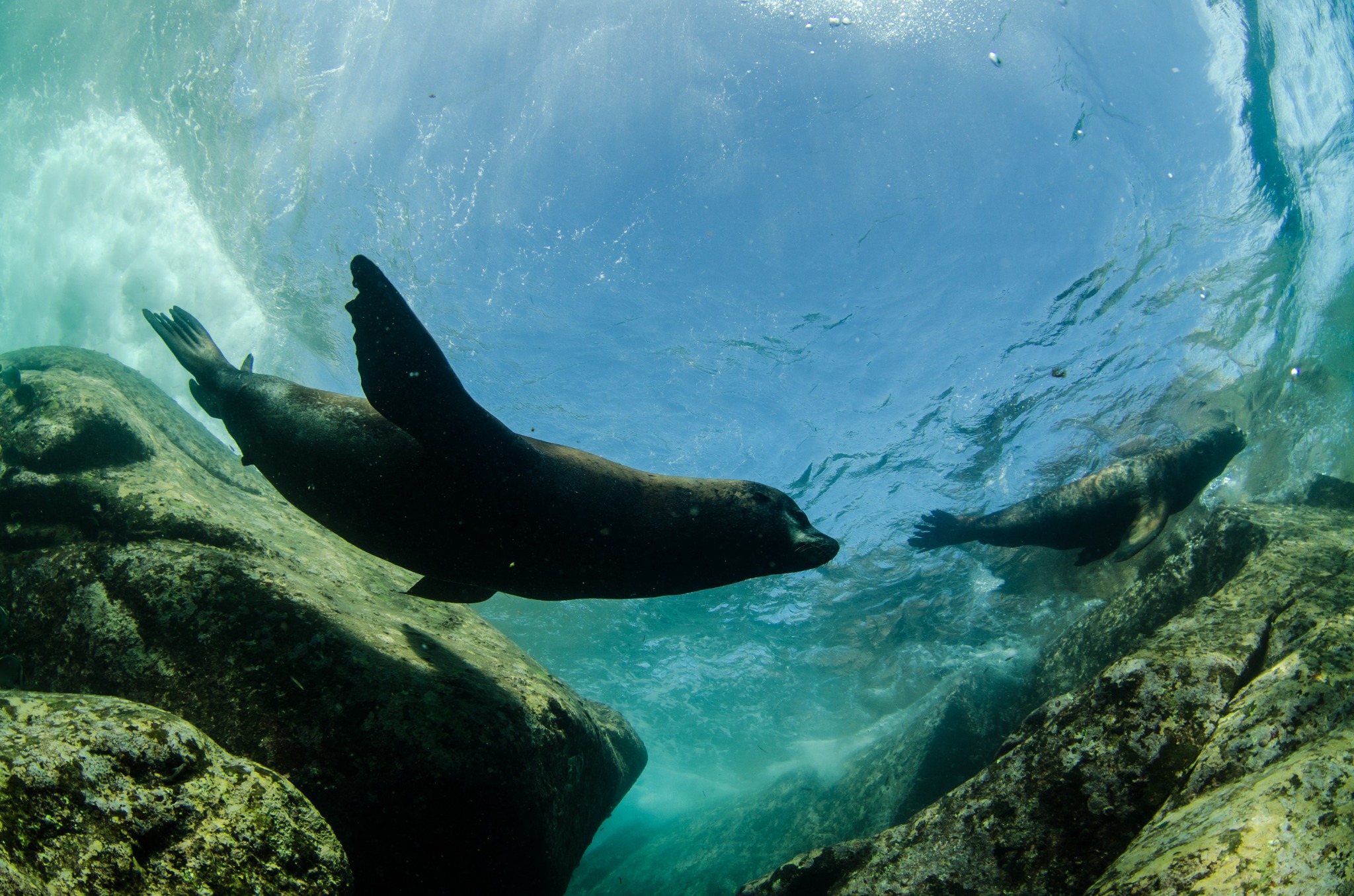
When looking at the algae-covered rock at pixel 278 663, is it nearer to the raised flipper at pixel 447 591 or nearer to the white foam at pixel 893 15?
the raised flipper at pixel 447 591

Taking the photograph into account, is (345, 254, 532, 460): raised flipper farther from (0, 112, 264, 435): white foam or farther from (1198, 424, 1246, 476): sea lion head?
(0, 112, 264, 435): white foam

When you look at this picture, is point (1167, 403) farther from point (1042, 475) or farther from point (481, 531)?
point (481, 531)

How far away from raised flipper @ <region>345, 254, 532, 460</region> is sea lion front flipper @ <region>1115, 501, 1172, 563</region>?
8.17 metres

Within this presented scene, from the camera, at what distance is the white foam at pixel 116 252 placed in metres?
13.0

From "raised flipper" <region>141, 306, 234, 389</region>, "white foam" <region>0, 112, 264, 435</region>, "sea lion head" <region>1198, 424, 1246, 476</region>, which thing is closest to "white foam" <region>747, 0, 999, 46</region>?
"sea lion head" <region>1198, 424, 1246, 476</region>

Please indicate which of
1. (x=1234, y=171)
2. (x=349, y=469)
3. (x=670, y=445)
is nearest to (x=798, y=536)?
(x=349, y=469)

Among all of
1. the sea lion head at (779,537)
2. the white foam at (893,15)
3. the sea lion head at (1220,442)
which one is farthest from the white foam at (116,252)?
the sea lion head at (1220,442)

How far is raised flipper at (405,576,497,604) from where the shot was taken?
14.3 feet

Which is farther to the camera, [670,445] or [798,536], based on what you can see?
[670,445]

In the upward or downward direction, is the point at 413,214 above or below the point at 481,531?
above

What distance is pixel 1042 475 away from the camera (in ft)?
40.6

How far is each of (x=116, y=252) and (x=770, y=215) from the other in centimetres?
1720

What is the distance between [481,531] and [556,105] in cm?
913

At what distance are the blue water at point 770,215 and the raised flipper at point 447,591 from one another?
770 cm
